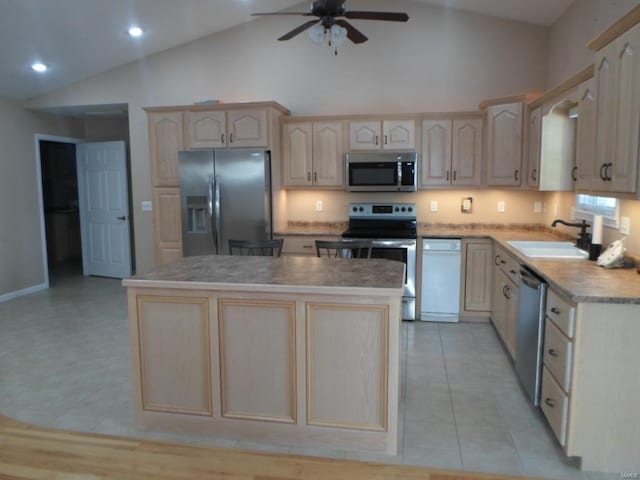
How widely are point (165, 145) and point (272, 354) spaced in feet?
11.4

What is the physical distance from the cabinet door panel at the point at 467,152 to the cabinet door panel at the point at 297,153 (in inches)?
61.2

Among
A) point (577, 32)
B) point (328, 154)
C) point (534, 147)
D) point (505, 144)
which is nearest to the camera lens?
point (577, 32)

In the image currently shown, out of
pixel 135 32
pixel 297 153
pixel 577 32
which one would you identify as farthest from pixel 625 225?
pixel 135 32

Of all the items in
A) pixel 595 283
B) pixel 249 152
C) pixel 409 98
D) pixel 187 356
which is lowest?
pixel 187 356

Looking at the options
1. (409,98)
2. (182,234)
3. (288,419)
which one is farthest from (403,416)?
(409,98)

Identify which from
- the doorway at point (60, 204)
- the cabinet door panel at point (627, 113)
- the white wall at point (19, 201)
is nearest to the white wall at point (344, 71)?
the white wall at point (19, 201)

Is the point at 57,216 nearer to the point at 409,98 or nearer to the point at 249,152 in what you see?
the point at 249,152

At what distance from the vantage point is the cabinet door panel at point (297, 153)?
198 inches

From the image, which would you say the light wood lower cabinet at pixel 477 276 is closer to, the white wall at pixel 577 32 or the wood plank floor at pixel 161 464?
the white wall at pixel 577 32

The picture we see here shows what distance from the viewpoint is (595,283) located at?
2.43 meters

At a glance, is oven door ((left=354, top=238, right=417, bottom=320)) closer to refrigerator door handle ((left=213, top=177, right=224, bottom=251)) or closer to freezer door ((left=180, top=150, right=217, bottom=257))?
refrigerator door handle ((left=213, top=177, right=224, bottom=251))

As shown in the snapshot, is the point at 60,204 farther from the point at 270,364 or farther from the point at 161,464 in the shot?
the point at 270,364

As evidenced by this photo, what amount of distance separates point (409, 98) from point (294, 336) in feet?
11.8

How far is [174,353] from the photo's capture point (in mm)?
2590
